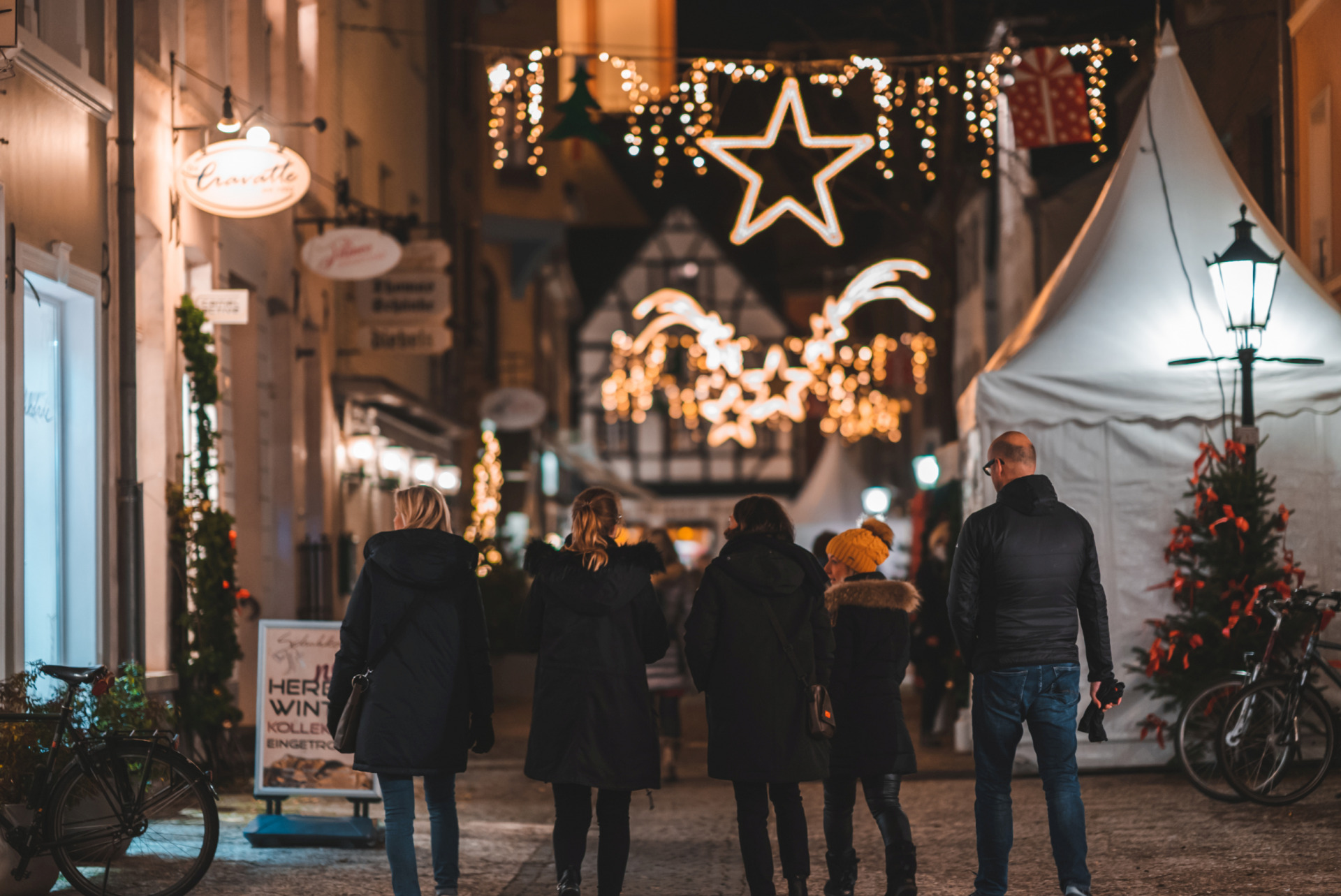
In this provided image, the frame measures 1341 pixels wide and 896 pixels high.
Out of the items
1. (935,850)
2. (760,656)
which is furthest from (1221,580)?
(760,656)

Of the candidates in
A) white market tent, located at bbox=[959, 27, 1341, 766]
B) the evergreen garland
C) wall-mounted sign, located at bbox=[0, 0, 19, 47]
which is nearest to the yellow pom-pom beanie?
white market tent, located at bbox=[959, 27, 1341, 766]

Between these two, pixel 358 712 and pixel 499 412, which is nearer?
pixel 358 712

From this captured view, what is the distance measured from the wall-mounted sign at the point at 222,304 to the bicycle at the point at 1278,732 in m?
7.57

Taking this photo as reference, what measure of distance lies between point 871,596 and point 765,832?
116 centimetres

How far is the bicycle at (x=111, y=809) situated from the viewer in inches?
281

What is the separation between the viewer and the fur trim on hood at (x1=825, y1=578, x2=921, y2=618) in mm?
7098

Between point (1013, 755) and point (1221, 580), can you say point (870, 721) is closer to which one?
point (1013, 755)

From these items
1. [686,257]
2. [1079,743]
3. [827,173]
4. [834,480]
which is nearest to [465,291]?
[834,480]

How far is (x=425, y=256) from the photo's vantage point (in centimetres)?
1773

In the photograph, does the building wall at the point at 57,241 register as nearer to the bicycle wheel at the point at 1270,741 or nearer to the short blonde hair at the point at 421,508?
the short blonde hair at the point at 421,508

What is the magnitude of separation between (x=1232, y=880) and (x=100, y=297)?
7.25 meters

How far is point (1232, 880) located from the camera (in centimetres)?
729

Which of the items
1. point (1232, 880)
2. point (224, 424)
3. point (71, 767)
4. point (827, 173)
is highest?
point (827, 173)

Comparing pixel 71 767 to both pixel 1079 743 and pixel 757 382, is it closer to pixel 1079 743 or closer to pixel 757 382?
pixel 1079 743
